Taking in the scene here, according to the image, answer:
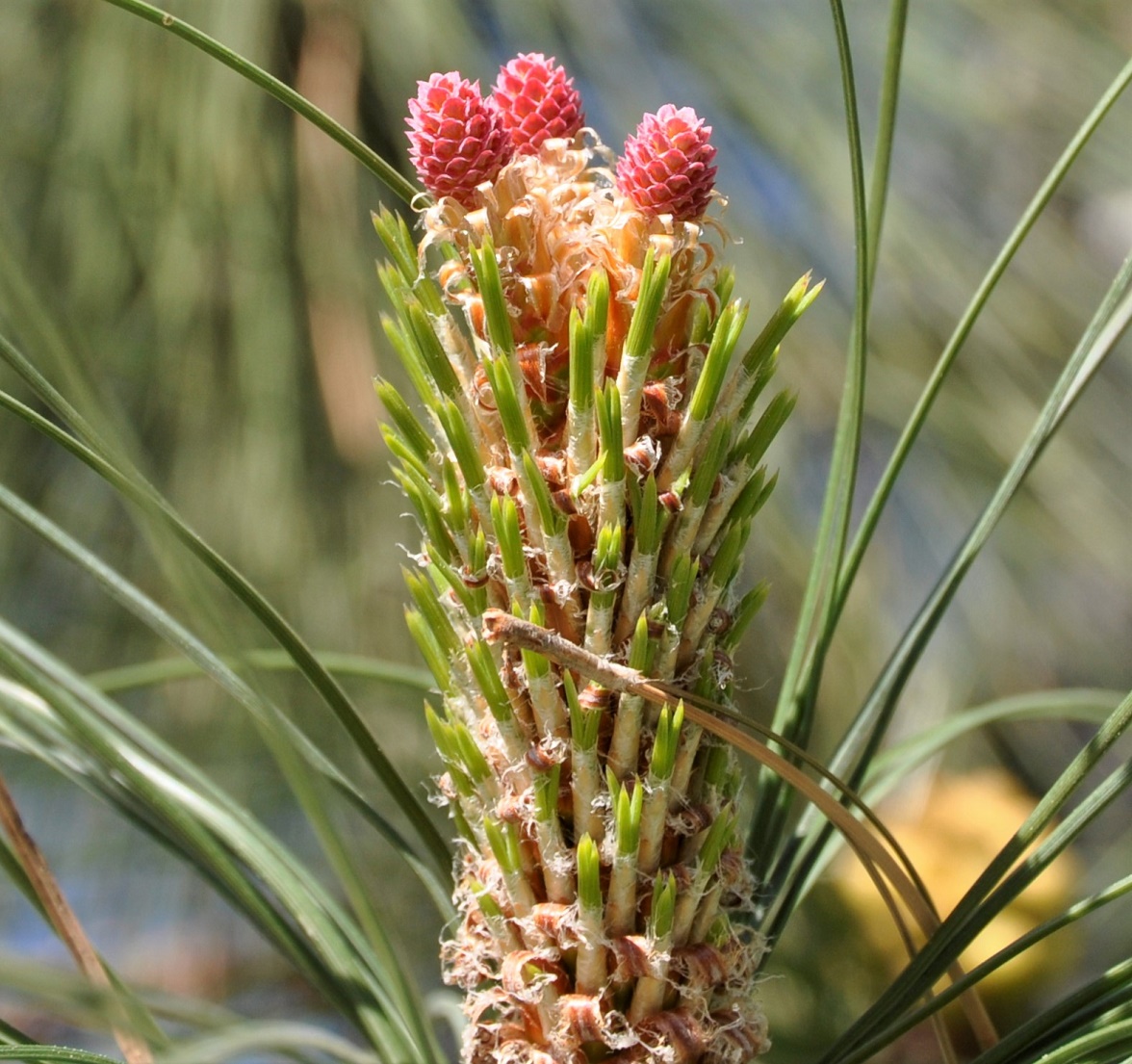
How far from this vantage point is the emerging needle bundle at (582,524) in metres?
0.31

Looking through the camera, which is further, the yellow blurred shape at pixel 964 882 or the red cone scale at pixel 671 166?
the yellow blurred shape at pixel 964 882

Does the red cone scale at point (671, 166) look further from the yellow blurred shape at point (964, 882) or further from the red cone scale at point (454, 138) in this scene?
the yellow blurred shape at point (964, 882)

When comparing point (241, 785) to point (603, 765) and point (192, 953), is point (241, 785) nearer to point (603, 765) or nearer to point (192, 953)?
point (192, 953)

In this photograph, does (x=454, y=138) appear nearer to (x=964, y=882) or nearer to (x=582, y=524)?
(x=582, y=524)

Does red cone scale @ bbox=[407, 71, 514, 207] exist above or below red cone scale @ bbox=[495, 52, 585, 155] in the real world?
below

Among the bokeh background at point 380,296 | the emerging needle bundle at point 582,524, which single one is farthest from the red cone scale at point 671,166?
the bokeh background at point 380,296

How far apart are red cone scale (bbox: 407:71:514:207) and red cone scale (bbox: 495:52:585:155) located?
0.03m

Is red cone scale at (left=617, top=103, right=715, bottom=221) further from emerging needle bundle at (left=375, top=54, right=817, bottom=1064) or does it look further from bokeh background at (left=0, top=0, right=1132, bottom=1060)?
bokeh background at (left=0, top=0, right=1132, bottom=1060)

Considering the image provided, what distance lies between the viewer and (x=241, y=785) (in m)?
0.84

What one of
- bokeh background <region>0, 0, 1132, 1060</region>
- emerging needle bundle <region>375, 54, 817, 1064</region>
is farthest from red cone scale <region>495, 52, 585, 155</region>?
bokeh background <region>0, 0, 1132, 1060</region>

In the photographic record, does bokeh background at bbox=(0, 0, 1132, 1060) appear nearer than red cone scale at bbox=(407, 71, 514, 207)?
No

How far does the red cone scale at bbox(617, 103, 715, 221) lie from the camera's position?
300 mm

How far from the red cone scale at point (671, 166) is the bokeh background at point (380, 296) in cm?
50

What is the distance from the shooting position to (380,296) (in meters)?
0.80
